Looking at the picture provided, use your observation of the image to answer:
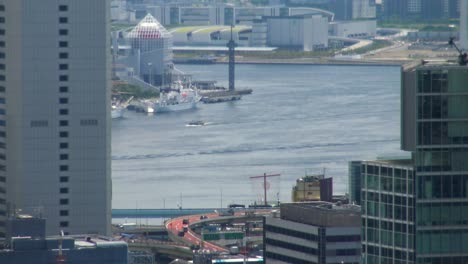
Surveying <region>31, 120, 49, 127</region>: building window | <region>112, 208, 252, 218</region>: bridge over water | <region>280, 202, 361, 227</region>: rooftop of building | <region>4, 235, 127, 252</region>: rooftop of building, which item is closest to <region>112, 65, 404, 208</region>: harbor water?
<region>112, 208, 252, 218</region>: bridge over water

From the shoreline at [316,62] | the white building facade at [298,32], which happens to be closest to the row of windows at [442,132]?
the shoreline at [316,62]

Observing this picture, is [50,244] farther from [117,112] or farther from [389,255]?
[117,112]

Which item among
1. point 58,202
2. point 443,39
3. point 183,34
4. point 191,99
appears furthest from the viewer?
point 183,34

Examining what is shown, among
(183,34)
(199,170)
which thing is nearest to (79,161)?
(199,170)

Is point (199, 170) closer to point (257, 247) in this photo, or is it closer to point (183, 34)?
point (257, 247)

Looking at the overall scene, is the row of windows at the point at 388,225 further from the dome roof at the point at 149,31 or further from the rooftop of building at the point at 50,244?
the dome roof at the point at 149,31

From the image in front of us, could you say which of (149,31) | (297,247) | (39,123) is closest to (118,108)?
(149,31)

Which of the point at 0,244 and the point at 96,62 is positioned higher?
the point at 96,62
